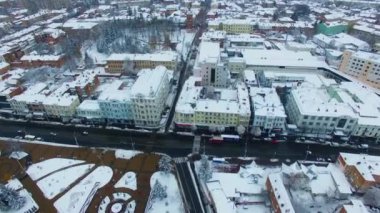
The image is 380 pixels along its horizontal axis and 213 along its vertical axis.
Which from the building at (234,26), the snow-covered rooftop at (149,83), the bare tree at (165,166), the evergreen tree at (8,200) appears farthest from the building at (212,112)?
the building at (234,26)

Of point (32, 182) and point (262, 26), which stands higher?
point (262, 26)

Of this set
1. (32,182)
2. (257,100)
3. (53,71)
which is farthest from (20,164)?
(257,100)

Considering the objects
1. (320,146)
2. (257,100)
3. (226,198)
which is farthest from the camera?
(257,100)

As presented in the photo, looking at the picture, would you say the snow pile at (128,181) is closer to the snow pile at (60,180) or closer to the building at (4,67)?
the snow pile at (60,180)

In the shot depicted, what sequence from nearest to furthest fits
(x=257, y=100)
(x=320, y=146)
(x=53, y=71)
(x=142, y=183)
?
(x=142, y=183) → (x=320, y=146) → (x=257, y=100) → (x=53, y=71)

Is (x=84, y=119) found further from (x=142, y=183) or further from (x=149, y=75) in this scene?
(x=142, y=183)

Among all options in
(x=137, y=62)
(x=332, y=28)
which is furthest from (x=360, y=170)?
(x=332, y=28)

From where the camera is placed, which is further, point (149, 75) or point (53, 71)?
point (53, 71)
